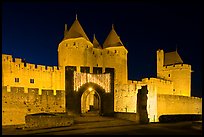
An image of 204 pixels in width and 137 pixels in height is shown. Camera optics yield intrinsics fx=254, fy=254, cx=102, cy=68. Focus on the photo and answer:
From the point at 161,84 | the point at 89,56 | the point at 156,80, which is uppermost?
the point at 89,56

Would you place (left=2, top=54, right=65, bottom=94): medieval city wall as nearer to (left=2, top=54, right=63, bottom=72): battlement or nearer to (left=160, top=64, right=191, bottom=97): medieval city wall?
(left=2, top=54, right=63, bottom=72): battlement

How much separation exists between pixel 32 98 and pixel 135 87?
11881mm

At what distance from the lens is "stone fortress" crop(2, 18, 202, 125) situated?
16.8 metres

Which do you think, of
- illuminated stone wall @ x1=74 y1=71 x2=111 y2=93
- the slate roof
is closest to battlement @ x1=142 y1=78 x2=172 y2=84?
the slate roof

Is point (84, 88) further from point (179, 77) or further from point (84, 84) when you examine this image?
point (179, 77)

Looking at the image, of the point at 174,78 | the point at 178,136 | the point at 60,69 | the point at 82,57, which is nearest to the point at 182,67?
the point at 174,78

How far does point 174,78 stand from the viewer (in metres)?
35.2

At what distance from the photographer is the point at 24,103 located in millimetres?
16500

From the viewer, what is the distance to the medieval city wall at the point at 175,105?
28984mm

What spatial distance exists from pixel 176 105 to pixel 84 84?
1618 cm

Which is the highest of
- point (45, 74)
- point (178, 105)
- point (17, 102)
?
point (45, 74)

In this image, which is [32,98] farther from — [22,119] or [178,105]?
[178,105]

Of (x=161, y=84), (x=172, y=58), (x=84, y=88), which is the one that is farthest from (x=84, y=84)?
(x=172, y=58)

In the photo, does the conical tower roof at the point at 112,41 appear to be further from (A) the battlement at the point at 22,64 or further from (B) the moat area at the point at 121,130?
(B) the moat area at the point at 121,130
